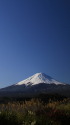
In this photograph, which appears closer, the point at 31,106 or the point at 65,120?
the point at 65,120

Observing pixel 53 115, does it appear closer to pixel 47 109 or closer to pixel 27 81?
pixel 47 109

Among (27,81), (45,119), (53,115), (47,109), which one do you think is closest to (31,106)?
(47,109)

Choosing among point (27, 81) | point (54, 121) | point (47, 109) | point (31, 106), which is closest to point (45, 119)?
point (54, 121)

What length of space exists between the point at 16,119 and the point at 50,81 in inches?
3110

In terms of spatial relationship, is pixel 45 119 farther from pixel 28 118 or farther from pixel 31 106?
pixel 31 106

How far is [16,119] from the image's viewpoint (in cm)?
1140

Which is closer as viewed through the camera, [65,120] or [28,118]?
[28,118]

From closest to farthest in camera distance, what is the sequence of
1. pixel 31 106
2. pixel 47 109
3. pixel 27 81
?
pixel 47 109 → pixel 31 106 → pixel 27 81

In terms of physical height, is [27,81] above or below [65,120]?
above

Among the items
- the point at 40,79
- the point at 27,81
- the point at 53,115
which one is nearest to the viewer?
the point at 53,115

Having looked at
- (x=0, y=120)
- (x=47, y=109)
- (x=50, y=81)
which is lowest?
(x=0, y=120)

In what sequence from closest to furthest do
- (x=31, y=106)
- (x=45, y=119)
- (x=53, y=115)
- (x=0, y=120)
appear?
(x=0, y=120) → (x=45, y=119) → (x=53, y=115) → (x=31, y=106)

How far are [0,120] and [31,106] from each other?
15.0 ft

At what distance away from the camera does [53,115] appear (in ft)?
43.1
